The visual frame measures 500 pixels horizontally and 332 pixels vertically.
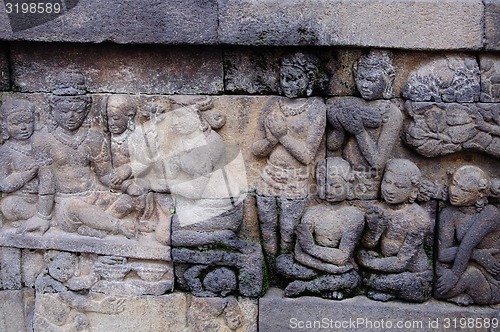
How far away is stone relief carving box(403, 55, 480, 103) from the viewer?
4.19 meters

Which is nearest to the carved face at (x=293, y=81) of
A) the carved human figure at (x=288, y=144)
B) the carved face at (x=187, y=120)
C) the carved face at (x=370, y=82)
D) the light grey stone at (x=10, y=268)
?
the carved human figure at (x=288, y=144)

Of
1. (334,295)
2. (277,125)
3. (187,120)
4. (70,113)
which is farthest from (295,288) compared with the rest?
(70,113)

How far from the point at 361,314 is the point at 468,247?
35.4 inches

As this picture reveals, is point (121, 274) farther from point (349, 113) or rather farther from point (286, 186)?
point (349, 113)

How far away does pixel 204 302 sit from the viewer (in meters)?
4.57

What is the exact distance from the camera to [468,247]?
4402 mm

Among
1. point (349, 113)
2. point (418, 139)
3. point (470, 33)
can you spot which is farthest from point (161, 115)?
point (470, 33)

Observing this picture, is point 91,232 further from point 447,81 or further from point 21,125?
point 447,81

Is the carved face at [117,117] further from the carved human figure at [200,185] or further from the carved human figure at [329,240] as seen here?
the carved human figure at [329,240]

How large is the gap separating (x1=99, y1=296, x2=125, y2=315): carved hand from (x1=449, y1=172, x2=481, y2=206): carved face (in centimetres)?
253

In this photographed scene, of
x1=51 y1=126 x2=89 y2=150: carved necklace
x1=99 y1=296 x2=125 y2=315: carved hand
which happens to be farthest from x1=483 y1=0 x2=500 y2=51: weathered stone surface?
x1=99 y1=296 x2=125 y2=315: carved hand

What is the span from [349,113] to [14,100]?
2374mm

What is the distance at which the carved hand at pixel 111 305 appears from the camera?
4613 mm

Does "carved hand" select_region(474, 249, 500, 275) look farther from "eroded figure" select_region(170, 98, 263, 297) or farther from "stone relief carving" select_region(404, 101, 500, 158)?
"eroded figure" select_region(170, 98, 263, 297)
